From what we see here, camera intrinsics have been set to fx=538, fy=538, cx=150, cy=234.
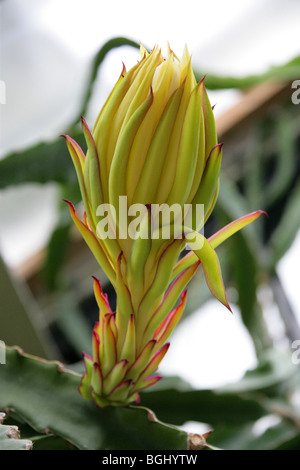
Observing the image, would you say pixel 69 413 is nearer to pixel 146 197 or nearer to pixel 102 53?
pixel 146 197

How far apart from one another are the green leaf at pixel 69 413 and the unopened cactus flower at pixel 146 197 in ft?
0.11

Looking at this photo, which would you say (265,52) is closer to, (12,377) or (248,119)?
(248,119)

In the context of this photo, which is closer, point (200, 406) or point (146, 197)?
point (146, 197)

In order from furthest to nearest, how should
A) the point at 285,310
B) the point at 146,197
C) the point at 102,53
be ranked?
1. the point at 285,310
2. the point at 102,53
3. the point at 146,197

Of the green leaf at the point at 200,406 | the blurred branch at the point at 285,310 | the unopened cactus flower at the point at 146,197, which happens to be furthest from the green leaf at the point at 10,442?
the blurred branch at the point at 285,310

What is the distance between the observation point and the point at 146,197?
0.76 feet

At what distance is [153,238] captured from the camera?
24cm

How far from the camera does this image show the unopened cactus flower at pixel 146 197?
220mm

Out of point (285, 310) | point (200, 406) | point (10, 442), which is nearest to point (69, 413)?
point (10, 442)

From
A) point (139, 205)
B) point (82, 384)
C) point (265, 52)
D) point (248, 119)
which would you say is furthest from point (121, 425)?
point (265, 52)

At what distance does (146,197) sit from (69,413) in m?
0.15

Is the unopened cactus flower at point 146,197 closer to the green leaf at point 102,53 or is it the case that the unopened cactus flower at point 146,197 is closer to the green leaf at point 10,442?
the green leaf at point 10,442

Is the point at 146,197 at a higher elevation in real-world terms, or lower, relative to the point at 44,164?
lower

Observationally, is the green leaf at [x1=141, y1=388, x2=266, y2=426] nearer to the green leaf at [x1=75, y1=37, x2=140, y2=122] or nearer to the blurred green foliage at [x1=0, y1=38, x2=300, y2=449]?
the blurred green foliage at [x1=0, y1=38, x2=300, y2=449]
